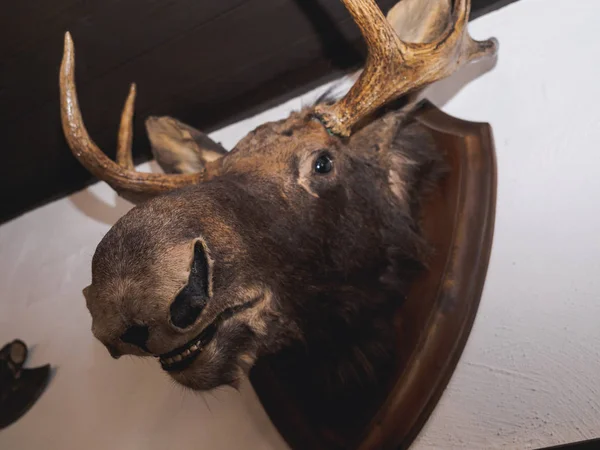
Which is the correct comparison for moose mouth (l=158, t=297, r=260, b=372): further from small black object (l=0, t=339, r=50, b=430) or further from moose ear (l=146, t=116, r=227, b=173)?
small black object (l=0, t=339, r=50, b=430)

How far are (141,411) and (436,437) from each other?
856 millimetres

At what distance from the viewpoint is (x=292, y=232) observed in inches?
39.4

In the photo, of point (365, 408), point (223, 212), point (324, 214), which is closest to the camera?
point (223, 212)

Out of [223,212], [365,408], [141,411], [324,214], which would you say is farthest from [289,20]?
[141,411]

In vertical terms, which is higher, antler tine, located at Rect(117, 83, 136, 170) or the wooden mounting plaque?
antler tine, located at Rect(117, 83, 136, 170)

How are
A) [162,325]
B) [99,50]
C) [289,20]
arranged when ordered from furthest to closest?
[99,50] → [289,20] → [162,325]

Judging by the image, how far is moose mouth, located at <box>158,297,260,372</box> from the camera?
846mm

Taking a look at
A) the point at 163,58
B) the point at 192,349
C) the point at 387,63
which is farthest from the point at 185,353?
the point at 163,58

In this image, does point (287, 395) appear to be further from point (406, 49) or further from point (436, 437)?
point (406, 49)

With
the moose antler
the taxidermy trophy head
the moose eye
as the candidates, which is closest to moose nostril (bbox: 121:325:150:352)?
the taxidermy trophy head

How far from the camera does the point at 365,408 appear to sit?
3.91 ft

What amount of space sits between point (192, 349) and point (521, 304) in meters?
0.71

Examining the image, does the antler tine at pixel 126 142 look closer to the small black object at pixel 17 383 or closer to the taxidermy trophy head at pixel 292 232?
the taxidermy trophy head at pixel 292 232

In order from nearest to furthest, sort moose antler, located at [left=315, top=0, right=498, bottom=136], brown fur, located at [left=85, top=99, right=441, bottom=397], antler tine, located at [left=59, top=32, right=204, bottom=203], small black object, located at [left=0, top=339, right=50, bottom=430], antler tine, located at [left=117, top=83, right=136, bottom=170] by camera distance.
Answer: brown fur, located at [left=85, top=99, right=441, bottom=397]
moose antler, located at [left=315, top=0, right=498, bottom=136]
antler tine, located at [left=59, top=32, right=204, bottom=203]
antler tine, located at [left=117, top=83, right=136, bottom=170]
small black object, located at [left=0, top=339, right=50, bottom=430]
